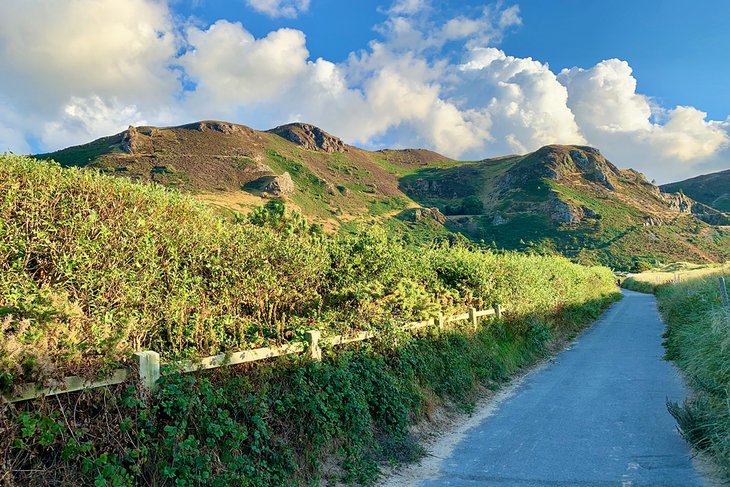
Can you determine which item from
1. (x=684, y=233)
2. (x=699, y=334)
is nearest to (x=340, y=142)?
(x=684, y=233)

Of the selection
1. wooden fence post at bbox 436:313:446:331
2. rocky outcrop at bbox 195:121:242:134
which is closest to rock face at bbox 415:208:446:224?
rocky outcrop at bbox 195:121:242:134

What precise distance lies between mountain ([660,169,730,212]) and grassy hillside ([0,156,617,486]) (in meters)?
151

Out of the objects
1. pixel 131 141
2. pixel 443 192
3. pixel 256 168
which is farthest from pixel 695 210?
pixel 131 141

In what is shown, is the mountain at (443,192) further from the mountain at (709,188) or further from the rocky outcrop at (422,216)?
the mountain at (709,188)

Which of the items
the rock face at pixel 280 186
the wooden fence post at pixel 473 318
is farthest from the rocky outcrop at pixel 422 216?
the wooden fence post at pixel 473 318

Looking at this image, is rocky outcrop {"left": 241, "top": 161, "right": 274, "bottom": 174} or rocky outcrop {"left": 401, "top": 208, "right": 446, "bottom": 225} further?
rocky outcrop {"left": 401, "top": 208, "right": 446, "bottom": 225}

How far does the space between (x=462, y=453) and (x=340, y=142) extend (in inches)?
5455

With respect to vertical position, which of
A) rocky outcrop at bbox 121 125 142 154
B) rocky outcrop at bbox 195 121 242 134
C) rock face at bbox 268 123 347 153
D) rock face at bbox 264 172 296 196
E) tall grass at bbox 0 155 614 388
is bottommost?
tall grass at bbox 0 155 614 388

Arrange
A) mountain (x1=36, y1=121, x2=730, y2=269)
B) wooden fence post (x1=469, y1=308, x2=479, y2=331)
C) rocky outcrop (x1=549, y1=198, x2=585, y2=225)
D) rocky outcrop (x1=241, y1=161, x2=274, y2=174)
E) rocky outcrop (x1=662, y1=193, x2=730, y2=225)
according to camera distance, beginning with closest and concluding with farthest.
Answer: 1. wooden fence post (x1=469, y1=308, x2=479, y2=331)
2. mountain (x1=36, y1=121, x2=730, y2=269)
3. rocky outcrop (x1=549, y1=198, x2=585, y2=225)
4. rocky outcrop (x1=241, y1=161, x2=274, y2=174)
5. rocky outcrop (x1=662, y1=193, x2=730, y2=225)

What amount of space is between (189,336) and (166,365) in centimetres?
61

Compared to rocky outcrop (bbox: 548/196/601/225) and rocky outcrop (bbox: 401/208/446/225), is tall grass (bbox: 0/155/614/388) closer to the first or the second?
rocky outcrop (bbox: 401/208/446/225)

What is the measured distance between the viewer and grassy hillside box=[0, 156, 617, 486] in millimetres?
3602

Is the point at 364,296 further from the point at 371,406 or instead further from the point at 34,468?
the point at 34,468

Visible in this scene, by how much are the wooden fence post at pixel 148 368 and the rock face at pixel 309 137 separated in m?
126
